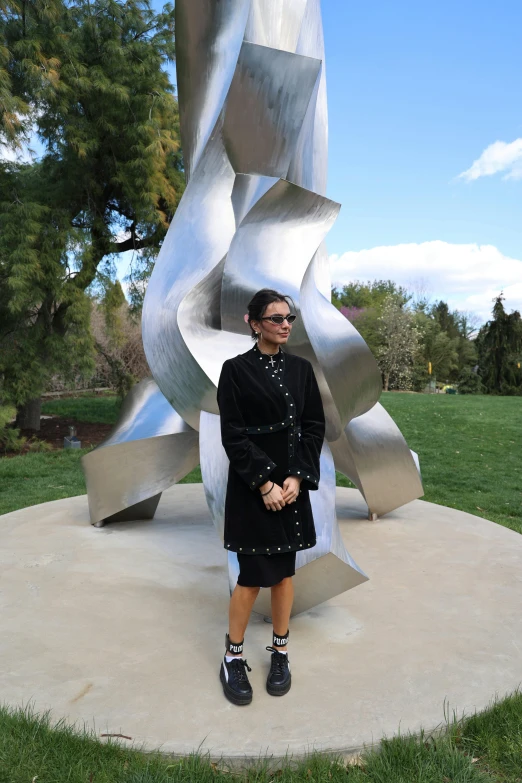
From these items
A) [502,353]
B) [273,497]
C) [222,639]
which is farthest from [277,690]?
[502,353]

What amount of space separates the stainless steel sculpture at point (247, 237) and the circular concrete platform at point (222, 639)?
448mm

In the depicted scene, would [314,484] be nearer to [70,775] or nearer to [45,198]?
[70,775]

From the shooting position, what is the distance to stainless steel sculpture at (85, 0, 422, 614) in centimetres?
426

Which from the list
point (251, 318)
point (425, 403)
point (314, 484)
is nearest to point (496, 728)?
point (314, 484)

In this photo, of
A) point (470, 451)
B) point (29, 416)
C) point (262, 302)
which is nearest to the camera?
point (262, 302)

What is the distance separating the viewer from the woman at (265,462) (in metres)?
3.11

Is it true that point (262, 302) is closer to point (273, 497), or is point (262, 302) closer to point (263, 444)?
point (263, 444)

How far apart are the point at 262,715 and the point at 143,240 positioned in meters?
13.0

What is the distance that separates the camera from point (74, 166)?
13.5 m

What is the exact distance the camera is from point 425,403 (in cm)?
2216

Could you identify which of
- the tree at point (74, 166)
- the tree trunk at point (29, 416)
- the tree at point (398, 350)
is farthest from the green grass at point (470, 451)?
the tree at point (398, 350)

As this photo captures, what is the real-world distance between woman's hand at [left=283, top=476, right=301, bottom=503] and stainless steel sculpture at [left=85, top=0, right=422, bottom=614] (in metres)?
0.91

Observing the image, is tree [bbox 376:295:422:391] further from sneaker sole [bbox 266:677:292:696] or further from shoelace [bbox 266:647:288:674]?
sneaker sole [bbox 266:677:292:696]

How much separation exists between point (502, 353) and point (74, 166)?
84.7 feet
